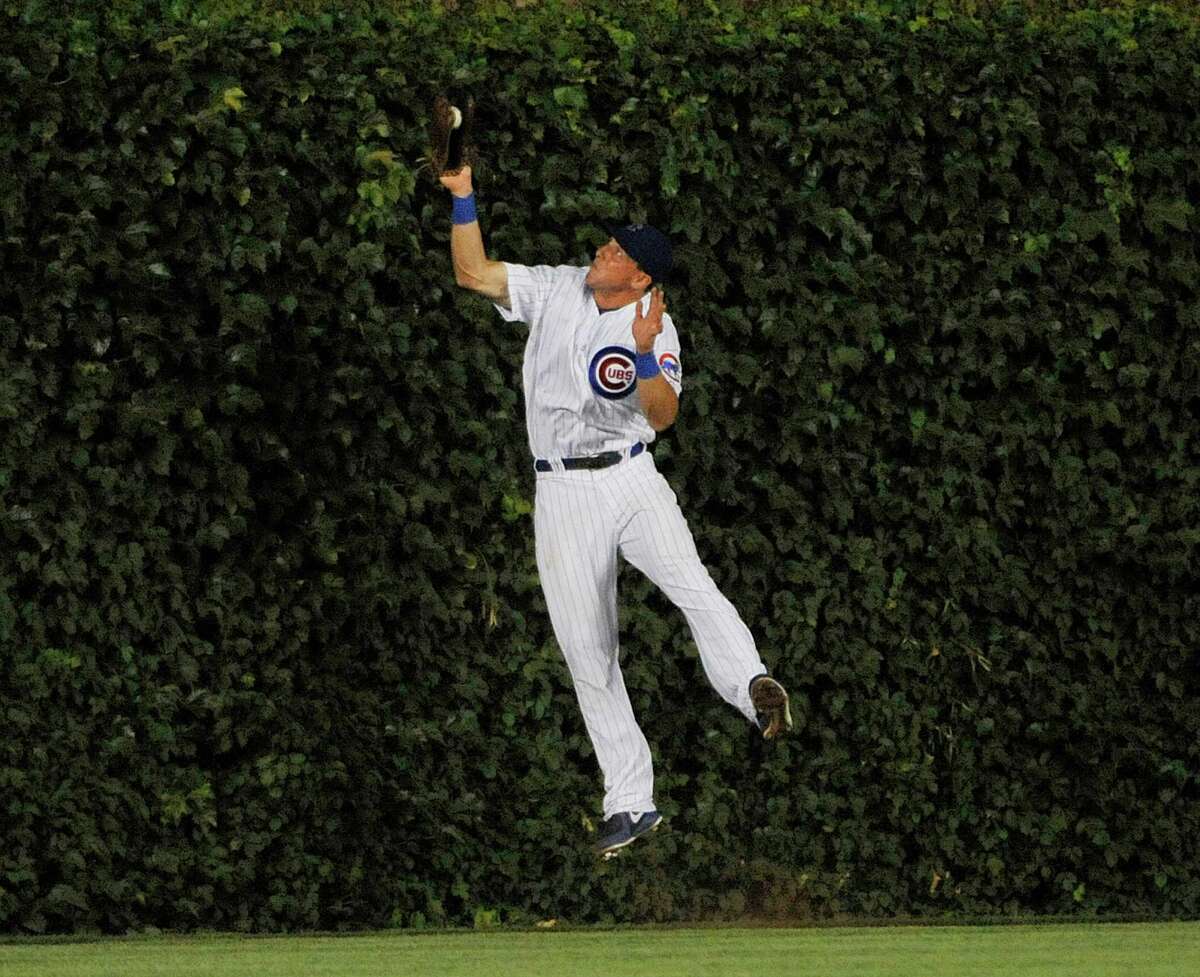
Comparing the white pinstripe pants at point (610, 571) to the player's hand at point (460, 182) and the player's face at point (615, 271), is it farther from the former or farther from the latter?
the player's hand at point (460, 182)

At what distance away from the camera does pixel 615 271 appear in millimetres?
5855

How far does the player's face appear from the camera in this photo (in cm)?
585

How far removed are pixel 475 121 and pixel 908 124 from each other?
172 cm

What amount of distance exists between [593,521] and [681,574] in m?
0.30

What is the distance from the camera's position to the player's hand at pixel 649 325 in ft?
18.1

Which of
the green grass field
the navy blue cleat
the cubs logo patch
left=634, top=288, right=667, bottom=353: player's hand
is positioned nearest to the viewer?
A: left=634, top=288, right=667, bottom=353: player's hand

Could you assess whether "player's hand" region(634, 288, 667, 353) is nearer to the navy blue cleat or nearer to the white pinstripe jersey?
the white pinstripe jersey

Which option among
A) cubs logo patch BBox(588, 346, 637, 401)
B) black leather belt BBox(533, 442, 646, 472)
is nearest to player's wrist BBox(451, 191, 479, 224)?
cubs logo patch BBox(588, 346, 637, 401)

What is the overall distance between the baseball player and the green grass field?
1.09 meters

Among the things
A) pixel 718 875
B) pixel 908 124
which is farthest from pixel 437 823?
pixel 908 124

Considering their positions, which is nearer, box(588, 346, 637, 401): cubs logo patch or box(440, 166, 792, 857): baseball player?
box(588, 346, 637, 401): cubs logo patch

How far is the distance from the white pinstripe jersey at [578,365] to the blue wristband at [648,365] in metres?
0.02

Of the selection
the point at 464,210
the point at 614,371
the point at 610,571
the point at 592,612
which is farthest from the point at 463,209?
the point at 592,612

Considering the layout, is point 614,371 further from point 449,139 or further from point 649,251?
point 449,139
